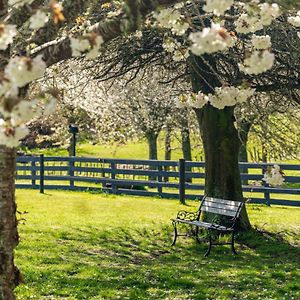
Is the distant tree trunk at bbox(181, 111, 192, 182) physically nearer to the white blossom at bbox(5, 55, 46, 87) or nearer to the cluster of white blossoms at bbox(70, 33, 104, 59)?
the cluster of white blossoms at bbox(70, 33, 104, 59)

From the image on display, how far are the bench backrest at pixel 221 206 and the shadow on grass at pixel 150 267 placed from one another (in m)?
0.62

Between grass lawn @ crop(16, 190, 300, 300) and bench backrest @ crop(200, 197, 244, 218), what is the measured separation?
1.99 feet

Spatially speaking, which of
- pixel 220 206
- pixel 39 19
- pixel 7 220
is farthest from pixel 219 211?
pixel 39 19

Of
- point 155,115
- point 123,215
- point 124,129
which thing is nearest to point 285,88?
point 123,215

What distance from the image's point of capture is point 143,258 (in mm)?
11055

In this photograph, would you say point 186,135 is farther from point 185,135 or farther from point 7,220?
point 7,220

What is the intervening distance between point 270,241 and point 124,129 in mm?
17932

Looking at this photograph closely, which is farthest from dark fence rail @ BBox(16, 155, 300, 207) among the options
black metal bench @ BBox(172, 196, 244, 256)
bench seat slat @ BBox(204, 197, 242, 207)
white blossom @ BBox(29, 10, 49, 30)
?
white blossom @ BBox(29, 10, 49, 30)

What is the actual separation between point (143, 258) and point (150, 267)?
3.22 ft

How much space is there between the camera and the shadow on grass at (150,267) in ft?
27.7

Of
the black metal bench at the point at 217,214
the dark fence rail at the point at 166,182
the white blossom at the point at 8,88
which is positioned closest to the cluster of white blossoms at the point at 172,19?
the white blossom at the point at 8,88

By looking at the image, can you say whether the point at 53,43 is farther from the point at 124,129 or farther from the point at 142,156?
the point at 142,156

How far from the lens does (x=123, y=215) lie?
15.6 m

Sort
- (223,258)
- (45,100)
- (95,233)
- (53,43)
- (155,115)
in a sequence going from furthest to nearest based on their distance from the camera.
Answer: (155,115)
(95,233)
(223,258)
(53,43)
(45,100)
